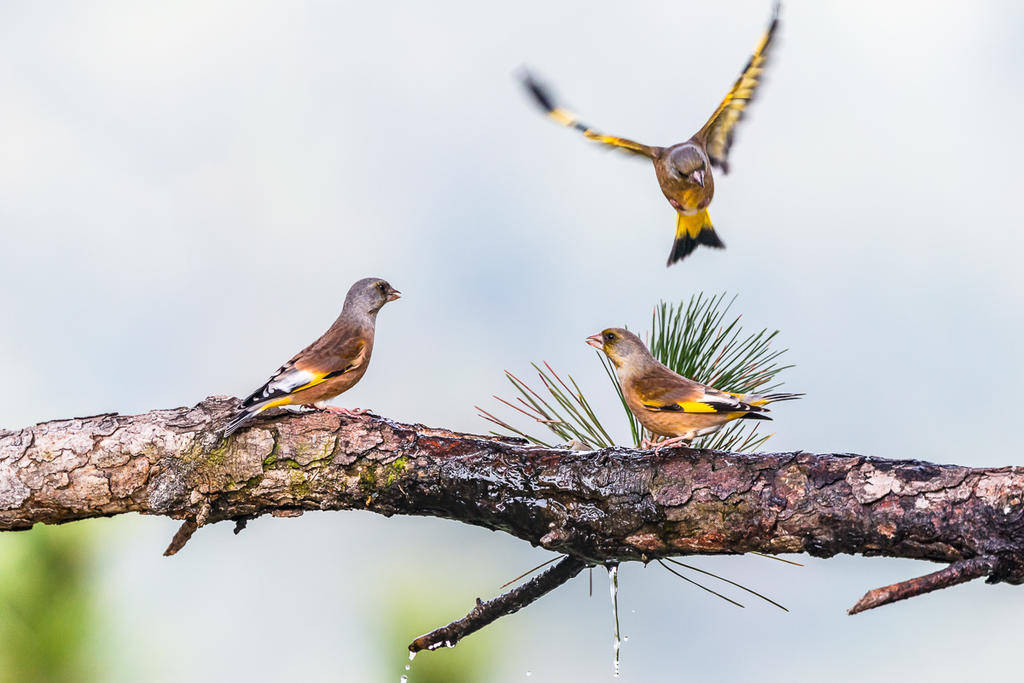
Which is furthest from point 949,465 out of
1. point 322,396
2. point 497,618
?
point 322,396

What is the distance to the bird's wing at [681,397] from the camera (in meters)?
2.58

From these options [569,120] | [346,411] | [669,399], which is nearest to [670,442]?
[669,399]

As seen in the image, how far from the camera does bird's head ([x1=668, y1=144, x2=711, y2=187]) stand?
347 centimetres

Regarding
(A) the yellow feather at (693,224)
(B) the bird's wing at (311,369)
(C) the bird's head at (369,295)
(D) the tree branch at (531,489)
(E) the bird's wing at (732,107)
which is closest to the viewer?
(D) the tree branch at (531,489)

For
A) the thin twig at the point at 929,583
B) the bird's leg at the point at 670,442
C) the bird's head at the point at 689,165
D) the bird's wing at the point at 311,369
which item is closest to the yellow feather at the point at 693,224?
the bird's head at the point at 689,165

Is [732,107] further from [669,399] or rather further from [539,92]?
[669,399]

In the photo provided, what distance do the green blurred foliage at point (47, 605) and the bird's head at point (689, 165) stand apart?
8.15 ft

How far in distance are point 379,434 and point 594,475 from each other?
66 cm

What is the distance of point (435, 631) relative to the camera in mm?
2941

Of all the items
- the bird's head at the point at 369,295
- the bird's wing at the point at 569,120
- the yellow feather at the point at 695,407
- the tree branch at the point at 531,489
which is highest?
the bird's wing at the point at 569,120

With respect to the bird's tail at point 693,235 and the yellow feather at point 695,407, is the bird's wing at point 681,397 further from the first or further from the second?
the bird's tail at point 693,235

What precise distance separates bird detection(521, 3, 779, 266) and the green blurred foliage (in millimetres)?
2290

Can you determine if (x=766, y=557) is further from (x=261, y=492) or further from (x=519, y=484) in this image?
(x=261, y=492)

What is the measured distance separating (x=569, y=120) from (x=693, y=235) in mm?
616
